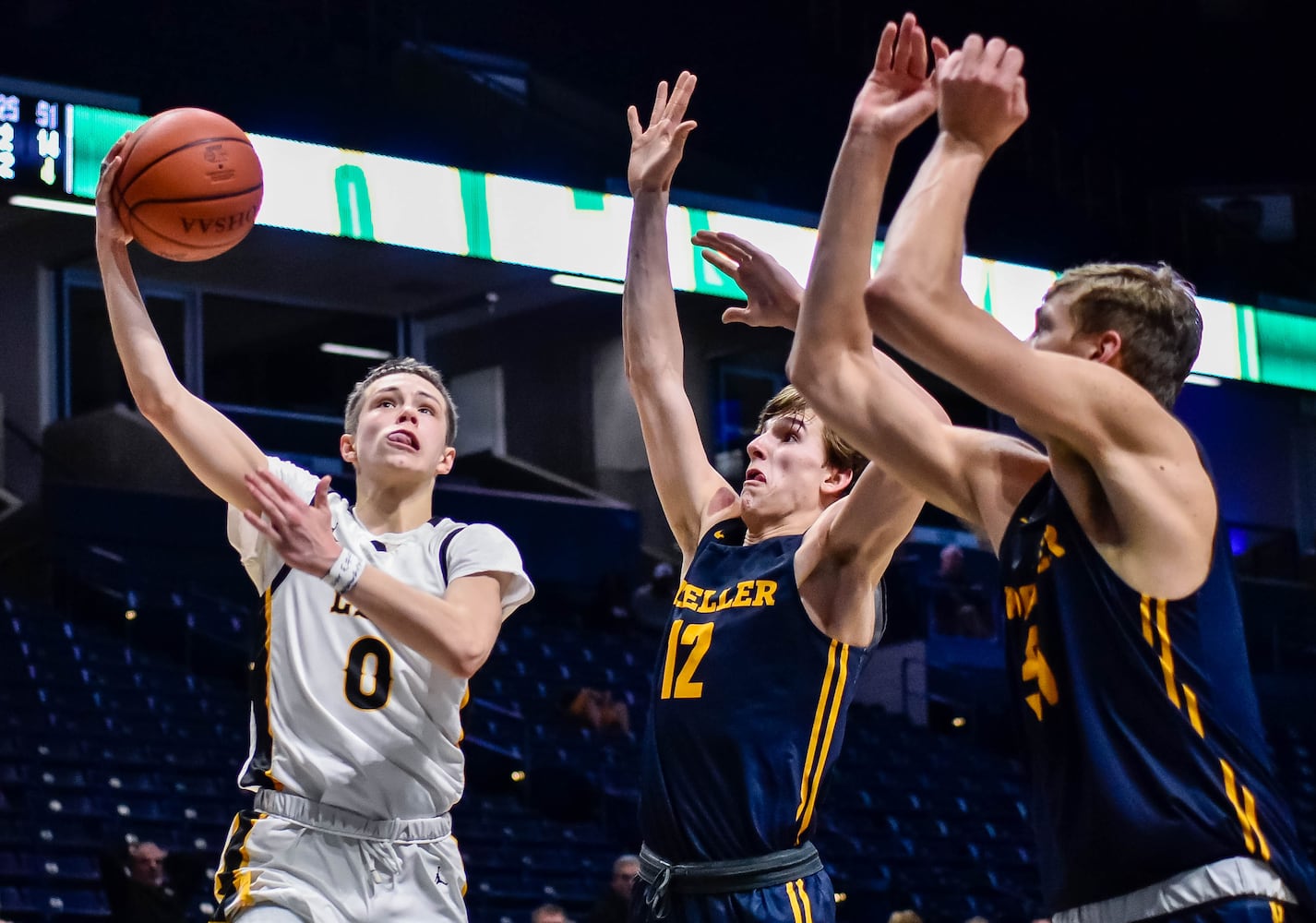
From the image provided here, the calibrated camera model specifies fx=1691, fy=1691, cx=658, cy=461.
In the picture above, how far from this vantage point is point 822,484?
12.9 ft

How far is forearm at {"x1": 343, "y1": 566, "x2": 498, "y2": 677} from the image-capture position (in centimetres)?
346

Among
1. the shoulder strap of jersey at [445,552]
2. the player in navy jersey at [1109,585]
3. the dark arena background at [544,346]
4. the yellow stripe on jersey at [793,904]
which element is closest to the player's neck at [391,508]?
the shoulder strap of jersey at [445,552]

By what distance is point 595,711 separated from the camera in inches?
547

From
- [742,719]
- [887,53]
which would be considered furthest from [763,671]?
[887,53]

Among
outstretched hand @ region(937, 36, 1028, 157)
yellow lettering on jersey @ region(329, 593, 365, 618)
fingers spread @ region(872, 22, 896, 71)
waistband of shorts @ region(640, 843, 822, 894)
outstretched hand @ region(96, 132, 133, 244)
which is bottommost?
waistband of shorts @ region(640, 843, 822, 894)

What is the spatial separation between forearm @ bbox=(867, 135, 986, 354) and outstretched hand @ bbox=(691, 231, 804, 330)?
98cm

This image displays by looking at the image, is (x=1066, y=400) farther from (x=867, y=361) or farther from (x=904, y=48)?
(x=904, y=48)

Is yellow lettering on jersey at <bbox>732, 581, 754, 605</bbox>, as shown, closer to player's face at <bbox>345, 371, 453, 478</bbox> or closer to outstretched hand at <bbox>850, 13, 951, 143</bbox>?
player's face at <bbox>345, 371, 453, 478</bbox>

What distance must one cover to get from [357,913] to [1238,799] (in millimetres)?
2008

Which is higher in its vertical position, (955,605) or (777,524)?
(955,605)

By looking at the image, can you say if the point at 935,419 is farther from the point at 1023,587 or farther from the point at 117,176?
the point at 117,176

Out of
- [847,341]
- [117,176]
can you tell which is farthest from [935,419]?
[117,176]

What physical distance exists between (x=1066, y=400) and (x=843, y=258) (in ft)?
1.63

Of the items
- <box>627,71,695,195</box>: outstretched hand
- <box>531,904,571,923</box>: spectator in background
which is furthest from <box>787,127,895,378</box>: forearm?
<box>531,904,571,923</box>: spectator in background
